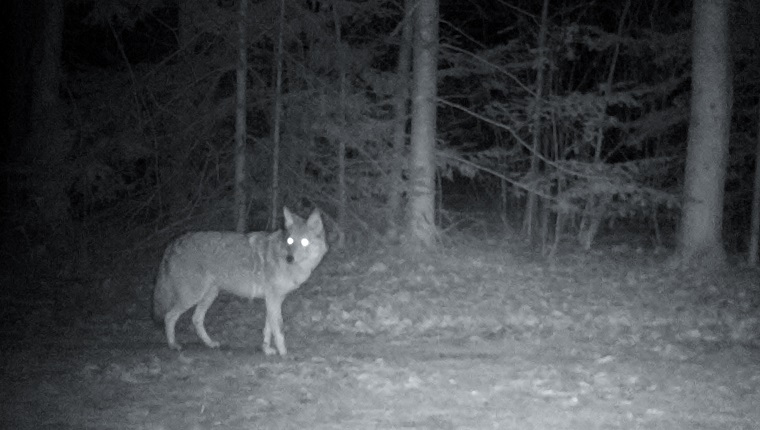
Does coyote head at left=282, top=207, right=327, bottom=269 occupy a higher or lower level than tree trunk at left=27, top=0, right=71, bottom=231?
lower

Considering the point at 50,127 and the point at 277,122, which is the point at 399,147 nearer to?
the point at 277,122

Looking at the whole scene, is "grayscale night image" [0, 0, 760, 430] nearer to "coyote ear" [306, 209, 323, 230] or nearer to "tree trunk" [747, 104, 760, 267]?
"tree trunk" [747, 104, 760, 267]

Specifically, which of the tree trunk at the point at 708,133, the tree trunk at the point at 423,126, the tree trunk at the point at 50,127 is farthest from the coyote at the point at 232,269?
the tree trunk at the point at 708,133

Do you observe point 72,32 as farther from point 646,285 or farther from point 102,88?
point 646,285

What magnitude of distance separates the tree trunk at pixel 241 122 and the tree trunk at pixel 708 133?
8.92 meters

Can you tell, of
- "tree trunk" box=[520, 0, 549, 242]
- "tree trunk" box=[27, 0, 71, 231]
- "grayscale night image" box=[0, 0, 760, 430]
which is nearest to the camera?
"grayscale night image" box=[0, 0, 760, 430]

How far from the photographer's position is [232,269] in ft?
35.4

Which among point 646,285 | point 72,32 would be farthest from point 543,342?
point 72,32

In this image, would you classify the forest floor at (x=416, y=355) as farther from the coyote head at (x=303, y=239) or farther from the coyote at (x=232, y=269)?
the coyote head at (x=303, y=239)

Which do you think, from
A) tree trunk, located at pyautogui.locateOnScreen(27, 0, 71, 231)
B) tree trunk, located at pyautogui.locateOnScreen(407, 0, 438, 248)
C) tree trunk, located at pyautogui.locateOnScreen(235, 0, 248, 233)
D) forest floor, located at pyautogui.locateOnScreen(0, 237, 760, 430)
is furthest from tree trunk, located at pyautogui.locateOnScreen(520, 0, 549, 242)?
tree trunk, located at pyautogui.locateOnScreen(27, 0, 71, 231)

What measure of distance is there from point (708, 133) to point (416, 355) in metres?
9.48

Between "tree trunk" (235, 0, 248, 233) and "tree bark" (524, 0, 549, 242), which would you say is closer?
"tree trunk" (235, 0, 248, 233)

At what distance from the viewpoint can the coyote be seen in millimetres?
10422

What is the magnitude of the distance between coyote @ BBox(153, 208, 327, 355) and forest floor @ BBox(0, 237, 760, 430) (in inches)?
20.4
